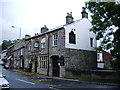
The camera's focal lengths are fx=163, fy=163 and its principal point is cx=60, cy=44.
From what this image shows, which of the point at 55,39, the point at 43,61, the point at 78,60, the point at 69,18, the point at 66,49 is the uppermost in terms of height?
the point at 69,18

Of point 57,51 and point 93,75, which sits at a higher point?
point 57,51

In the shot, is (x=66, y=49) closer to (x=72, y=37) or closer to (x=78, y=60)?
(x=72, y=37)

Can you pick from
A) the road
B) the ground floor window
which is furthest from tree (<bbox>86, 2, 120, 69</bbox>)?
the ground floor window

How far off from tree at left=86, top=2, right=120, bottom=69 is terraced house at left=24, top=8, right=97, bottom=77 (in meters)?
7.36

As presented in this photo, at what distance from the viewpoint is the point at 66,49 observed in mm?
23188

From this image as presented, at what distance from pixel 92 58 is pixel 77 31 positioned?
5189 millimetres

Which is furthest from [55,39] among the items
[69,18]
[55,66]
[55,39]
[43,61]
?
[43,61]

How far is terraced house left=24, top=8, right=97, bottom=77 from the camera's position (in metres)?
23.3

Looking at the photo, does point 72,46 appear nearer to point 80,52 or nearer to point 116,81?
point 80,52

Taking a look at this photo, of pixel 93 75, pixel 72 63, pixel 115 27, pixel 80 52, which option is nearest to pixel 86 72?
pixel 93 75

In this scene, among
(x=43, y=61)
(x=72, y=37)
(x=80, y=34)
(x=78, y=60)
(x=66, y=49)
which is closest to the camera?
(x=66, y=49)

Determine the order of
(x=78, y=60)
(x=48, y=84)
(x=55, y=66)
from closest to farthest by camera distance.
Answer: (x=48, y=84), (x=78, y=60), (x=55, y=66)

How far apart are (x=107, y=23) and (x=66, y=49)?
864 centimetres

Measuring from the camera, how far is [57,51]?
2436 cm
